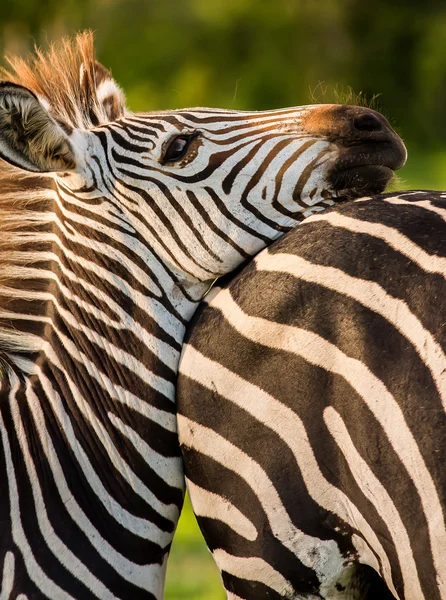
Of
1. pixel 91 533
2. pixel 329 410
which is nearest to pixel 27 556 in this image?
pixel 91 533

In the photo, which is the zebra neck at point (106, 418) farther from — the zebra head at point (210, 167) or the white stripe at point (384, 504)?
the white stripe at point (384, 504)

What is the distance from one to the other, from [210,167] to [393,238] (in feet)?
2.45

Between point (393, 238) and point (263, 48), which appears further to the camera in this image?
point (263, 48)

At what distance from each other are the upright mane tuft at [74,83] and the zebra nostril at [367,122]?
0.96m

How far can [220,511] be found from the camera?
267 cm

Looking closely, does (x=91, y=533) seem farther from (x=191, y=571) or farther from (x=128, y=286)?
(x=191, y=571)

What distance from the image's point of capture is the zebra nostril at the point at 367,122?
2871 millimetres

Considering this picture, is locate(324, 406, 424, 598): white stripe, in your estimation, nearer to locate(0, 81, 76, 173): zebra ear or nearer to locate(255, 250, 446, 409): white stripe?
locate(255, 250, 446, 409): white stripe

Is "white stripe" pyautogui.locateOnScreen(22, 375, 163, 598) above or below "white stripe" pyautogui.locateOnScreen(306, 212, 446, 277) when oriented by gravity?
below

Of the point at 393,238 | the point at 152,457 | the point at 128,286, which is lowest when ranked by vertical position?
the point at 152,457

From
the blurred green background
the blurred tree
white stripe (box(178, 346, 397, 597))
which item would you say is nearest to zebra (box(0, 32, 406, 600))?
white stripe (box(178, 346, 397, 597))

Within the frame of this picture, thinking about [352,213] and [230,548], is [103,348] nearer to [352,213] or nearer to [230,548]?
[230,548]

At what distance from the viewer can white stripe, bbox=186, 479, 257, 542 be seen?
2574 millimetres

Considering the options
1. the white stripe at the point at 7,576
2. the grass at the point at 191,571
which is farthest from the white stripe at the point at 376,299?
the grass at the point at 191,571
